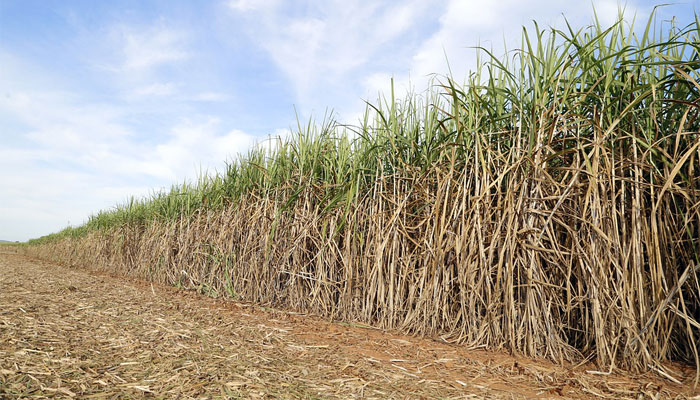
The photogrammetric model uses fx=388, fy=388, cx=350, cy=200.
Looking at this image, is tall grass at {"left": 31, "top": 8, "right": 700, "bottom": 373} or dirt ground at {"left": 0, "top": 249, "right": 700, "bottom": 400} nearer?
dirt ground at {"left": 0, "top": 249, "right": 700, "bottom": 400}

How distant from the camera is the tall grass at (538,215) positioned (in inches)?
80.4

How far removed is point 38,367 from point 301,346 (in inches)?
50.9

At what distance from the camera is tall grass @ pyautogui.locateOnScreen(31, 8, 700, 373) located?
6.70ft

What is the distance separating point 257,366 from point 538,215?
1784mm

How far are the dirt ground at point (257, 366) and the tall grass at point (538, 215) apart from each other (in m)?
0.24

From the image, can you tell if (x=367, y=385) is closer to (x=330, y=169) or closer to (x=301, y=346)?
(x=301, y=346)

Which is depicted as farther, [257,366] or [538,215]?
[538,215]

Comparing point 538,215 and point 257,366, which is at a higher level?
point 538,215

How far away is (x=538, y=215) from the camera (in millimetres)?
2309

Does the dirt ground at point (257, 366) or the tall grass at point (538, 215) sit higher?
the tall grass at point (538, 215)

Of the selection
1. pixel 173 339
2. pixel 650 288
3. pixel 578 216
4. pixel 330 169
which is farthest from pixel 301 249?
pixel 650 288

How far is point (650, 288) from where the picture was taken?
2.05 m

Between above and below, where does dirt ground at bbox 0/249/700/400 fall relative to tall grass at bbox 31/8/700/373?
below

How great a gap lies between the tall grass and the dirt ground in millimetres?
241
